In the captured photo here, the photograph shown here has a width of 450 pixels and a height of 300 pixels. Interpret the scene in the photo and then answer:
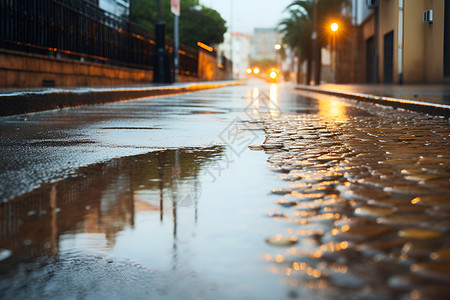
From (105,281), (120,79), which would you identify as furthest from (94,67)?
(105,281)

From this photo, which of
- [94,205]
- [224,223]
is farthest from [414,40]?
[224,223]

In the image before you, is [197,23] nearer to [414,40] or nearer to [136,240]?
[414,40]

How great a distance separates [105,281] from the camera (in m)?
1.50

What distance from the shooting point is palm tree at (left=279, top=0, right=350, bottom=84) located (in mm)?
45719

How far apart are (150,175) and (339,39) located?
4319cm

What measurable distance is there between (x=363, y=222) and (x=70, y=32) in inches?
640

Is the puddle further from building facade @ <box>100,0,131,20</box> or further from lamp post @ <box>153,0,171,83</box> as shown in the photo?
building facade @ <box>100,0,131,20</box>

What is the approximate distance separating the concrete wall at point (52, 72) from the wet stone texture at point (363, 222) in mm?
10209

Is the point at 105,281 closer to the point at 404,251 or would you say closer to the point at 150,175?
the point at 404,251

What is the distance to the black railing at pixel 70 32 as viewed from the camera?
1334 cm

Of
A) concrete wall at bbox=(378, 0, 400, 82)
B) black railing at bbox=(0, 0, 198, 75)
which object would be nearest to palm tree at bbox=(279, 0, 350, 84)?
concrete wall at bbox=(378, 0, 400, 82)

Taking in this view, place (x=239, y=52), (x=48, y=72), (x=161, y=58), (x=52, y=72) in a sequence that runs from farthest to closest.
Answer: (x=239, y=52) → (x=161, y=58) → (x=52, y=72) → (x=48, y=72)

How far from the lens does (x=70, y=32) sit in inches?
672

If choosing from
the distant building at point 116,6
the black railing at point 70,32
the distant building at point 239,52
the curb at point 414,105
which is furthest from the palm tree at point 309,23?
the distant building at point 239,52
